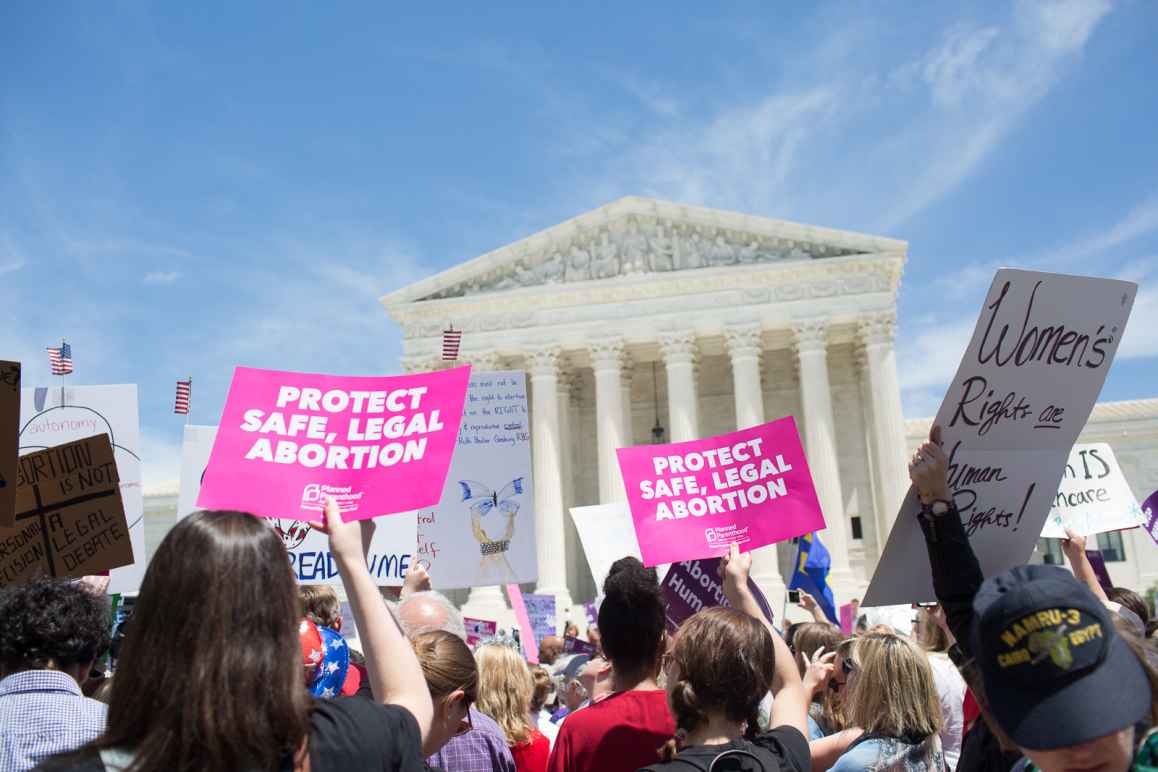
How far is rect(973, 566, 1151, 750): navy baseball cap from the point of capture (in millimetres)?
1939

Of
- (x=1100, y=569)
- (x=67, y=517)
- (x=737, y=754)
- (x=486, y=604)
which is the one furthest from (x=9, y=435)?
(x=486, y=604)

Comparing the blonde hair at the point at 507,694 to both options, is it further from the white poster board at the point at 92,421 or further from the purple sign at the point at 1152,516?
the purple sign at the point at 1152,516

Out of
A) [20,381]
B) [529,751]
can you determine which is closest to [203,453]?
[20,381]

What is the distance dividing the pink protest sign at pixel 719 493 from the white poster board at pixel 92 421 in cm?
455

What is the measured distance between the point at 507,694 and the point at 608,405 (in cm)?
3293

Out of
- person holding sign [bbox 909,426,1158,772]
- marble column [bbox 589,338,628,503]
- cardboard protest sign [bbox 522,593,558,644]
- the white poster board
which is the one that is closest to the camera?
person holding sign [bbox 909,426,1158,772]

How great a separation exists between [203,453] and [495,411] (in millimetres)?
3532

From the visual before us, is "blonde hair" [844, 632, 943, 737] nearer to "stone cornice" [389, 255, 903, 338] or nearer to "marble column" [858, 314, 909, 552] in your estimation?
"marble column" [858, 314, 909, 552]

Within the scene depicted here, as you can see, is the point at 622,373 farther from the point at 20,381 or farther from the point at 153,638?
the point at 153,638

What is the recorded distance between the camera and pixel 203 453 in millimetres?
10492


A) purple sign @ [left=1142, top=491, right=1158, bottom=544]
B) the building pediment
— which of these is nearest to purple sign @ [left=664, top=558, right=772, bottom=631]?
purple sign @ [left=1142, top=491, right=1158, bottom=544]

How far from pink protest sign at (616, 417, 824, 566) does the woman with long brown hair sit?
180 inches

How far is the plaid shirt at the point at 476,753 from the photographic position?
179 inches

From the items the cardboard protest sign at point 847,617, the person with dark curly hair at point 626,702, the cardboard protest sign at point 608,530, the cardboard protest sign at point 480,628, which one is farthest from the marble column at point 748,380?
the person with dark curly hair at point 626,702
